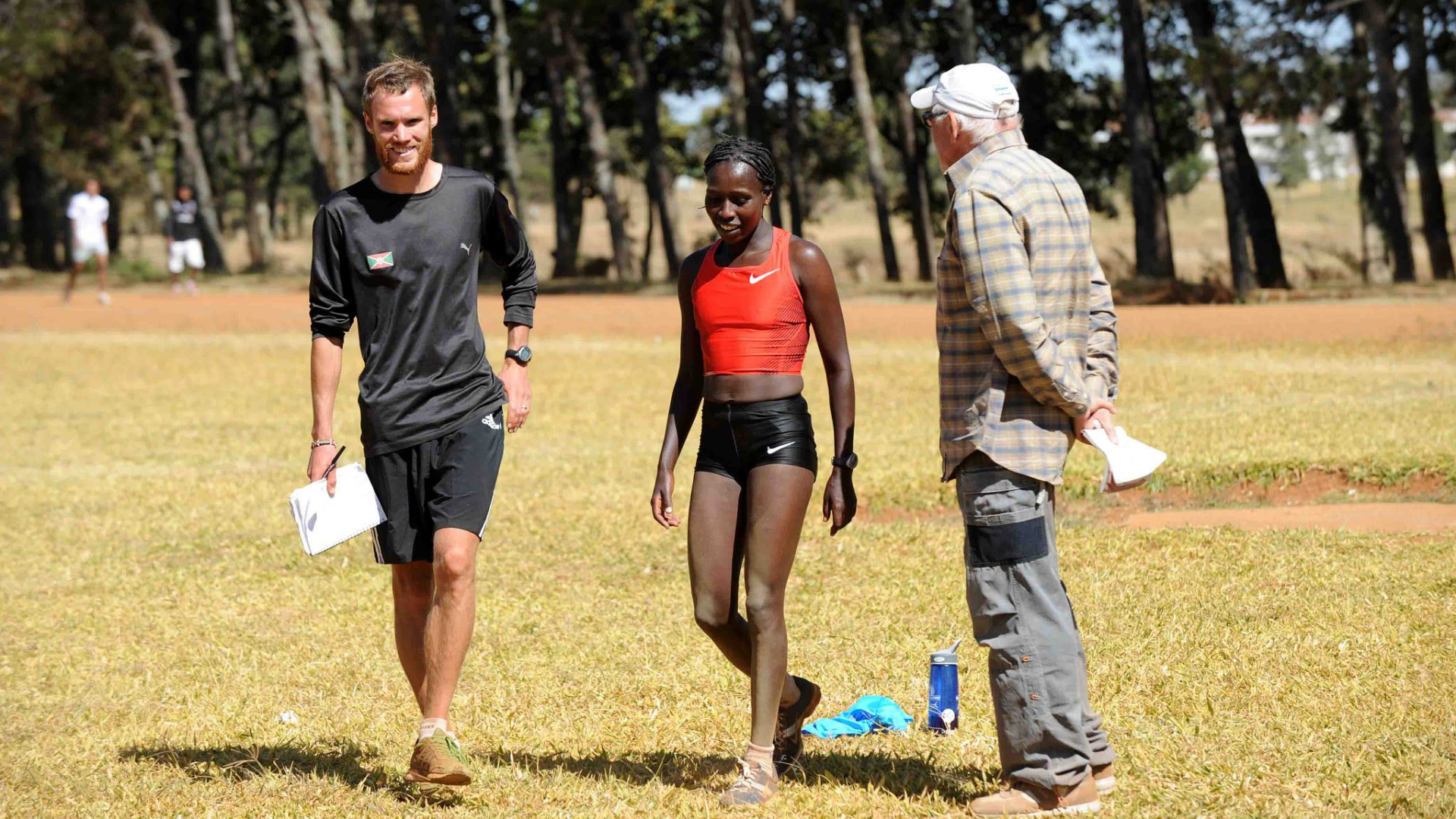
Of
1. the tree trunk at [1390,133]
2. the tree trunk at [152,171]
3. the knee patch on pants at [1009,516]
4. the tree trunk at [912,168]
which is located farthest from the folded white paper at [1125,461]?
the tree trunk at [152,171]

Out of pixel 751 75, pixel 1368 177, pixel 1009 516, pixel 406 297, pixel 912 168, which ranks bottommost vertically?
pixel 1009 516

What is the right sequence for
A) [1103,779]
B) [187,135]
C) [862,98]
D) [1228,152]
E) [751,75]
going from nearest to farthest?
[1103,779] → [1228,152] → [751,75] → [862,98] → [187,135]

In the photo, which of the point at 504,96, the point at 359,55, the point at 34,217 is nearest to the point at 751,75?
the point at 359,55

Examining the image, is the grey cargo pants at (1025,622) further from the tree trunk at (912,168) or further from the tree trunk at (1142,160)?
the tree trunk at (912,168)

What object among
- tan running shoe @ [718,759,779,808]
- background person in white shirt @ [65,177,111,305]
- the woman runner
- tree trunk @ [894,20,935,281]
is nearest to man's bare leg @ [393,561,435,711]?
the woman runner

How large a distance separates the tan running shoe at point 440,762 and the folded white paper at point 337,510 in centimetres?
66

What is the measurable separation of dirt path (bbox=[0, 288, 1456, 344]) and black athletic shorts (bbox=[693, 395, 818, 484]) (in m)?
16.0

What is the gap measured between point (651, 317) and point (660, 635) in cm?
1799

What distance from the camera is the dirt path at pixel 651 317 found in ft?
66.5

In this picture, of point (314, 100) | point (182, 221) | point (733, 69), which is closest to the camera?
point (182, 221)

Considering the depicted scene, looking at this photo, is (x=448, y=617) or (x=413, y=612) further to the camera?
(x=413, y=612)

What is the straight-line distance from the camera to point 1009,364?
14.1 ft

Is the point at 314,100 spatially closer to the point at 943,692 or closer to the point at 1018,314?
the point at 943,692

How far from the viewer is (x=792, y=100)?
4016 cm
